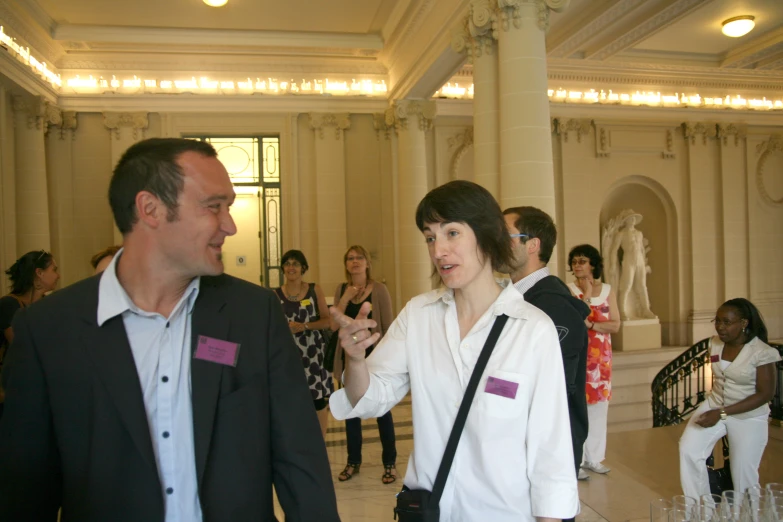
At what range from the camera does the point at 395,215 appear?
11797 mm

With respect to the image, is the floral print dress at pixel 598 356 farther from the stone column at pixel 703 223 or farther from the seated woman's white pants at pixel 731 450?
the stone column at pixel 703 223

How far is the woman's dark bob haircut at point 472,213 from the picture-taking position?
1840 millimetres

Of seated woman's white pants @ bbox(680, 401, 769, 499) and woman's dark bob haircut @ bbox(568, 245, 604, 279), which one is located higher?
woman's dark bob haircut @ bbox(568, 245, 604, 279)

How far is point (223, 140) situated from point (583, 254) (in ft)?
28.4

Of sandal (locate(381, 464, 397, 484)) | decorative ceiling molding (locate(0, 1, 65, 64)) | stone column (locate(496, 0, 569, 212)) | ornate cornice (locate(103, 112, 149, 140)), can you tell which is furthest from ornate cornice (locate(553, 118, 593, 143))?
decorative ceiling molding (locate(0, 1, 65, 64))

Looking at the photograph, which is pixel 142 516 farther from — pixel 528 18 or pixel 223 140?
pixel 223 140

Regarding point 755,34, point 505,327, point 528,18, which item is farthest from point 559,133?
point 505,327

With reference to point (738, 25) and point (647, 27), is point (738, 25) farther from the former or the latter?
point (647, 27)

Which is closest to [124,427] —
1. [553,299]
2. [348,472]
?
[553,299]

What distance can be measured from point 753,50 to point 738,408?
1043 cm

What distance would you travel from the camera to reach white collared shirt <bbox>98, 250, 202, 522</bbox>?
4.75 ft

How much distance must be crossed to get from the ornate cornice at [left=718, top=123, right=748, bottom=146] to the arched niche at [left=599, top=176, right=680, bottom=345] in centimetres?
183

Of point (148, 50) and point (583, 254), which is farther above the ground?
point (148, 50)

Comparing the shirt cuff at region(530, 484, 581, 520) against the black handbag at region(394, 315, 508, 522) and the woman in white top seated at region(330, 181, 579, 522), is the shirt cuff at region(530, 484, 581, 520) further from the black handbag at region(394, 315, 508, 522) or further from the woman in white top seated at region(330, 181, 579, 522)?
the black handbag at region(394, 315, 508, 522)
